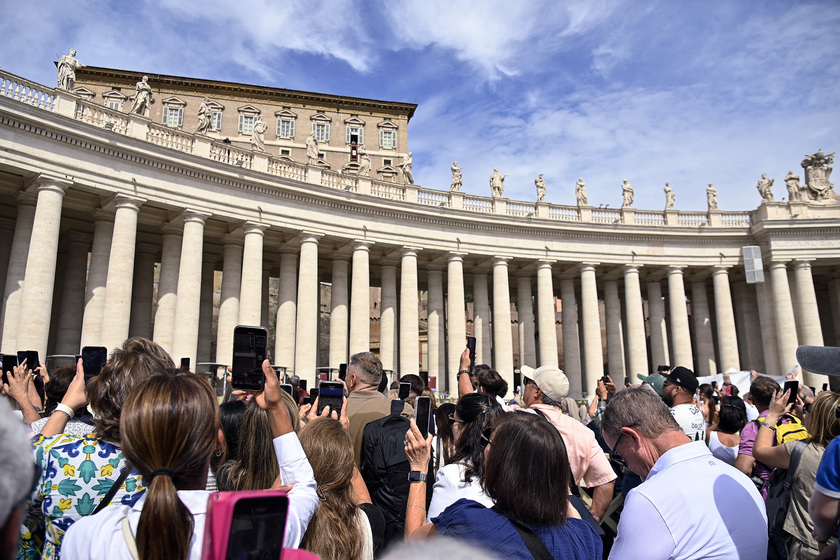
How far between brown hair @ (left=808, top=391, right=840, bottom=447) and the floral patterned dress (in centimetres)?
552

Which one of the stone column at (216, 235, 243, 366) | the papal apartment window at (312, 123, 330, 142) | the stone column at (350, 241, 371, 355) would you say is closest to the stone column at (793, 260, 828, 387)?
the stone column at (350, 241, 371, 355)

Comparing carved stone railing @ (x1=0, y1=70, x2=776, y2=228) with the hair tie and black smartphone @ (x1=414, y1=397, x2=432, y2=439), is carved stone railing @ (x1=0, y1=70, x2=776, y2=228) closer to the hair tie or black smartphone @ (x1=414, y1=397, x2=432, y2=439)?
black smartphone @ (x1=414, y1=397, x2=432, y2=439)

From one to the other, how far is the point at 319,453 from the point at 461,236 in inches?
1224

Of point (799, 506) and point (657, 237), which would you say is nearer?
point (799, 506)

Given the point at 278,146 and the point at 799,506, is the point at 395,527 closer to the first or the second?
the point at 799,506

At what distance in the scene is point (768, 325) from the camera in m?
37.7

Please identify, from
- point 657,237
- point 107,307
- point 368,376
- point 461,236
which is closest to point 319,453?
point 368,376

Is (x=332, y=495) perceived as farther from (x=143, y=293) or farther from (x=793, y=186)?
(x=793, y=186)

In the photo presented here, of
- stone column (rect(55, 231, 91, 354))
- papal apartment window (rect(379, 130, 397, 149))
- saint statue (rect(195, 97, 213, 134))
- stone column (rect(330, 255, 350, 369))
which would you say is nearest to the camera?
stone column (rect(55, 231, 91, 354))

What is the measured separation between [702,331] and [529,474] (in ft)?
137

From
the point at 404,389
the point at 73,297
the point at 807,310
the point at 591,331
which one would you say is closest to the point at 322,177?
the point at 73,297

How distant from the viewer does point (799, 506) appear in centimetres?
506

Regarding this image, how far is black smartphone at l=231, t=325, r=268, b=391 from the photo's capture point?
3586 millimetres

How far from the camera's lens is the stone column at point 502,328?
3415 cm
